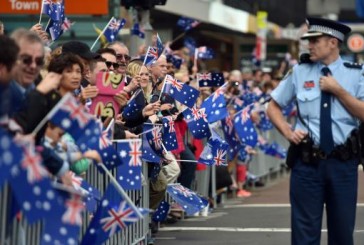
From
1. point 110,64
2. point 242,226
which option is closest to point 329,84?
point 110,64

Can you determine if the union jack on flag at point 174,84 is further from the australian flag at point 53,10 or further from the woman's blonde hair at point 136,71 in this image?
the australian flag at point 53,10

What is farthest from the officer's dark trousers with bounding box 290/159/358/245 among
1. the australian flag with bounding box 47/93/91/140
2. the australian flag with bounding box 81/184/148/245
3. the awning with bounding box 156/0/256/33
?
the awning with bounding box 156/0/256/33

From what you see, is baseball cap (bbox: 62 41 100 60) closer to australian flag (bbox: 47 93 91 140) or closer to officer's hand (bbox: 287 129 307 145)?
officer's hand (bbox: 287 129 307 145)

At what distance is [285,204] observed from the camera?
1653 centimetres

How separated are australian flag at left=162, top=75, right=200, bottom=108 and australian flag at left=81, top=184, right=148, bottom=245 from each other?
200 inches

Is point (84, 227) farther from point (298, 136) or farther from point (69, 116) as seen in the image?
point (69, 116)

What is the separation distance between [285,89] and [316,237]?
1069 mm

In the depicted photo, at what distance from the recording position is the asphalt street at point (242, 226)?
12.4 meters

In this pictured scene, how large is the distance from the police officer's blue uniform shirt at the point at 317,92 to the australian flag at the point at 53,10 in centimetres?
408

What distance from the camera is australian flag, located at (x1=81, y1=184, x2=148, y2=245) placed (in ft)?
23.9

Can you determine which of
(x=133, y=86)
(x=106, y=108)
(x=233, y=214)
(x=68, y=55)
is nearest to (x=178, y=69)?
(x=233, y=214)

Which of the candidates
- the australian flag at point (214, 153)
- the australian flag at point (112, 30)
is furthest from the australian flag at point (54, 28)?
the australian flag at point (214, 153)

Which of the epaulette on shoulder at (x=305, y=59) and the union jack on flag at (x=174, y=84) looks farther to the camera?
the union jack on flag at (x=174, y=84)

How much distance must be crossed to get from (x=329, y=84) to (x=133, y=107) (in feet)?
10.5
